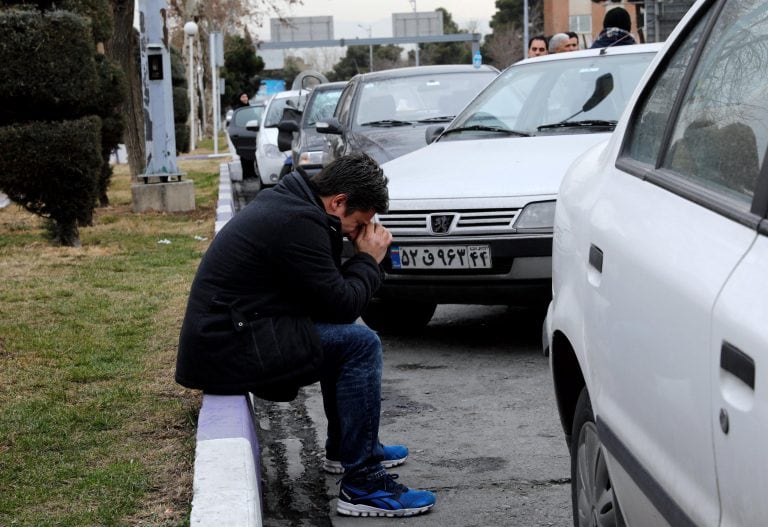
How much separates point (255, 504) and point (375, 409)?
0.69 meters

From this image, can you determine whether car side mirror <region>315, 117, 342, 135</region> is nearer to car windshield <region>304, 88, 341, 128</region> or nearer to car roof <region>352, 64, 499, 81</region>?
car roof <region>352, 64, 499, 81</region>

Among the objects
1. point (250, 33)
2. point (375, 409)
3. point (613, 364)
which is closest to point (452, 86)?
point (375, 409)

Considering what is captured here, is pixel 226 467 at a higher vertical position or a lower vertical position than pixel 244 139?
lower

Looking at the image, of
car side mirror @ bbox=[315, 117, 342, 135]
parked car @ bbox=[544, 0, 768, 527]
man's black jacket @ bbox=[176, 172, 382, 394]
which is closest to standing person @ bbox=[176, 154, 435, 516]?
man's black jacket @ bbox=[176, 172, 382, 394]

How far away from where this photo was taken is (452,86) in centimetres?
1155

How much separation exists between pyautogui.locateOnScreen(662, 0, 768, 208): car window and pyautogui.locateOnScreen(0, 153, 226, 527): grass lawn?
195cm

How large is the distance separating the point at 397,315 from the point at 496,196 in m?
1.26

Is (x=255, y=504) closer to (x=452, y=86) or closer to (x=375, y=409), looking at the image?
(x=375, y=409)

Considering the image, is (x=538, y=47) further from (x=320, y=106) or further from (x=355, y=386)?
(x=355, y=386)

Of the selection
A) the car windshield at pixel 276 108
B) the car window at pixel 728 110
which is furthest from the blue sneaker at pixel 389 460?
the car windshield at pixel 276 108

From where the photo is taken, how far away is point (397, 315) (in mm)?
7438

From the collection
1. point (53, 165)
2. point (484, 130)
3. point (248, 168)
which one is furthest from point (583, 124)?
point (248, 168)

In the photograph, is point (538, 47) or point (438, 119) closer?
point (438, 119)

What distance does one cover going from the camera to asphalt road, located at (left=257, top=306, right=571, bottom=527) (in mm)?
4367
